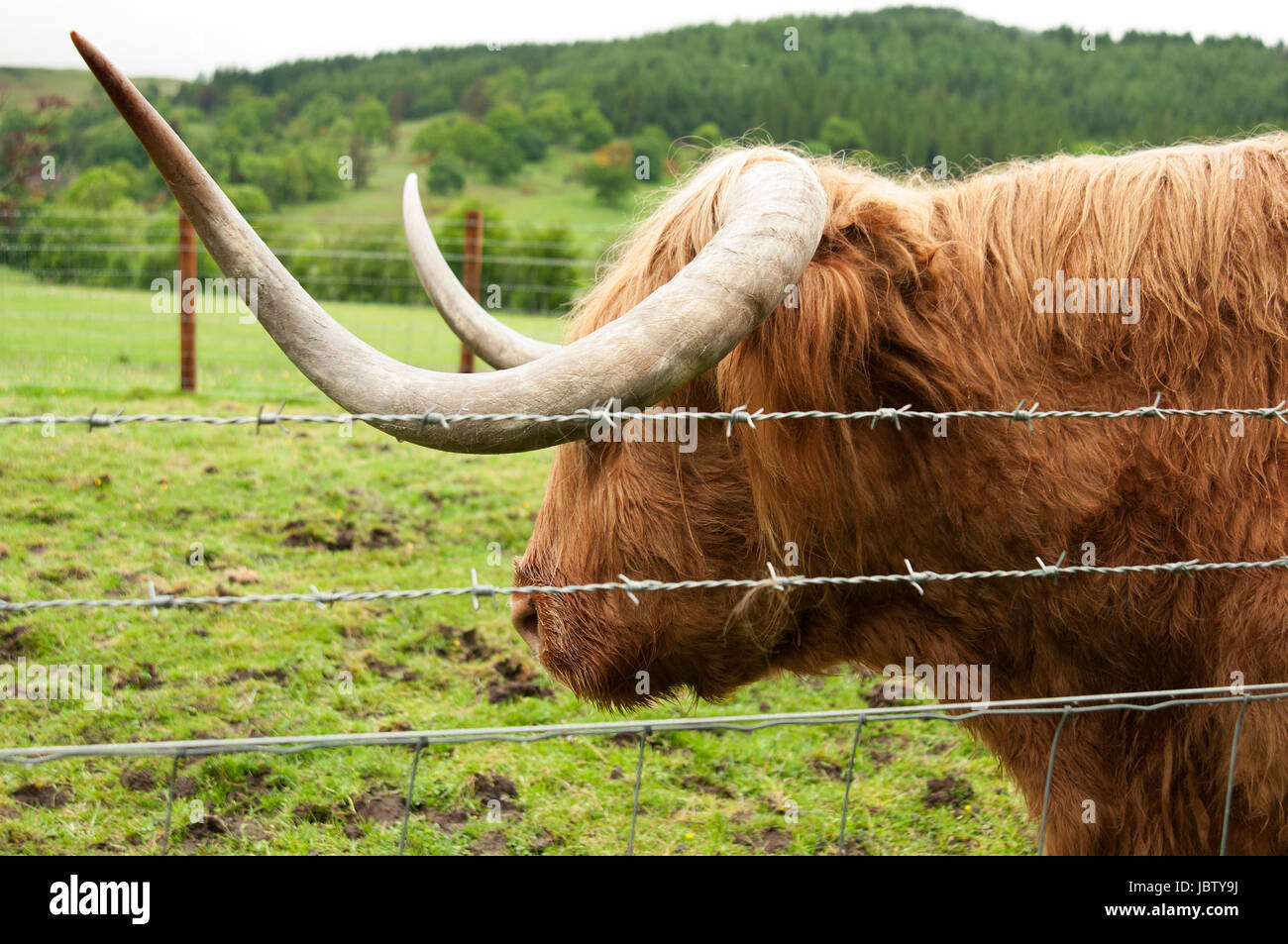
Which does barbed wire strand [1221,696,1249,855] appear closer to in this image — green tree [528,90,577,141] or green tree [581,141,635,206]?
green tree [581,141,635,206]

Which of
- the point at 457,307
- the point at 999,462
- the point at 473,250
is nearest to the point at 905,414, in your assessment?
the point at 999,462

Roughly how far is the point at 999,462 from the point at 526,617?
4.08 ft

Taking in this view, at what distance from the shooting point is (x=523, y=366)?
171cm

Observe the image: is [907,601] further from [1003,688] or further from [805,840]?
[805,840]

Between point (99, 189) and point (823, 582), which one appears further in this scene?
point (99, 189)

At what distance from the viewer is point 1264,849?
2.12 m

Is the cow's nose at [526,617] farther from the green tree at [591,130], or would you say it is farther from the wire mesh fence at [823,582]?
the green tree at [591,130]

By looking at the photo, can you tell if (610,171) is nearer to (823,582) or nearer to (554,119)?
(554,119)

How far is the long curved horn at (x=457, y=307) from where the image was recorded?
110 inches

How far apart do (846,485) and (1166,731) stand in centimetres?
95

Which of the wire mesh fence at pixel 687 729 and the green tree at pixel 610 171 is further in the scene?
the green tree at pixel 610 171

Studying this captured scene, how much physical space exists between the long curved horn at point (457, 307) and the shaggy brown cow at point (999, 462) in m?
0.58

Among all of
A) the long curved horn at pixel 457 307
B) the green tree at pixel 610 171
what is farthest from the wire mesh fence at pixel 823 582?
the green tree at pixel 610 171

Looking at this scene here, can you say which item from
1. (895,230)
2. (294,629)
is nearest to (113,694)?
(294,629)
